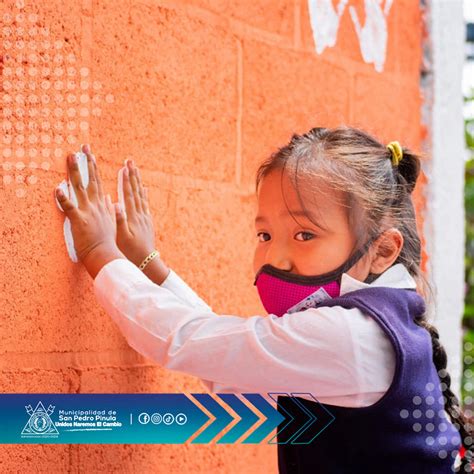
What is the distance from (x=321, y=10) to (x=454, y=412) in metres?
0.90

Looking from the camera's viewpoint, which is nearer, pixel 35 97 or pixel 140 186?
pixel 35 97

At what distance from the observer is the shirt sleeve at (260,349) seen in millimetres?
1266

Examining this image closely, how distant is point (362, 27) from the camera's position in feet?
6.72

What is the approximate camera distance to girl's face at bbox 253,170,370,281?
4.44ft

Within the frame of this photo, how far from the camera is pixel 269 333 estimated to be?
50.8 inches

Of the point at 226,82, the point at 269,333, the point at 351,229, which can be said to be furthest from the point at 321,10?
the point at 269,333

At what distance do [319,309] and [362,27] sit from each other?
3.19ft

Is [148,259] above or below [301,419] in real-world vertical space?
above

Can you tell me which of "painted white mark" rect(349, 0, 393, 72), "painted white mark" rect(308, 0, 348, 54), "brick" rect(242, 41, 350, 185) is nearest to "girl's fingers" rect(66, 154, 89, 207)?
"brick" rect(242, 41, 350, 185)

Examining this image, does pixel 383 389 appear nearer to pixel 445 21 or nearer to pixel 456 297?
pixel 456 297

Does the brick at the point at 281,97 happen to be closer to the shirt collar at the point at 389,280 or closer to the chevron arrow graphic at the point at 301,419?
the shirt collar at the point at 389,280

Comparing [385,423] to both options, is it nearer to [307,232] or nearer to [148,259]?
[307,232]

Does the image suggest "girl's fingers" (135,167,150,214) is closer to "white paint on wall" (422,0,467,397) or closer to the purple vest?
the purple vest

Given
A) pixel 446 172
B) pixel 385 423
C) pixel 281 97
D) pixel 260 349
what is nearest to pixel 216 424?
pixel 260 349
